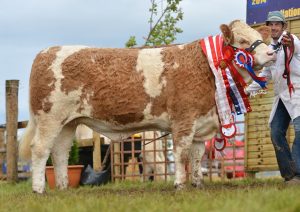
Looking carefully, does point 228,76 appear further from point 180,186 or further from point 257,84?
point 180,186

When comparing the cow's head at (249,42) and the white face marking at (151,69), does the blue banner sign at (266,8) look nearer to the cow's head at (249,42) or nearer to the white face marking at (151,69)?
the cow's head at (249,42)

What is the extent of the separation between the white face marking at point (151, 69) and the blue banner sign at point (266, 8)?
12.4ft

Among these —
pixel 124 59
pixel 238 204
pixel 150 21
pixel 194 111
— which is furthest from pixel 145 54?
pixel 150 21

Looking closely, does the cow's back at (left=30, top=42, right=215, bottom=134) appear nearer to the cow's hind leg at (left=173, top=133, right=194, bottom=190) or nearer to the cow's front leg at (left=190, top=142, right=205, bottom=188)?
the cow's hind leg at (left=173, top=133, right=194, bottom=190)

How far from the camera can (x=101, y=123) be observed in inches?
355

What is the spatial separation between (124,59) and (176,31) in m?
8.33

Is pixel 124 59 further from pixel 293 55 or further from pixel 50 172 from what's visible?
pixel 50 172

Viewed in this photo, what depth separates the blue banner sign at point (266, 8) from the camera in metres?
11.7

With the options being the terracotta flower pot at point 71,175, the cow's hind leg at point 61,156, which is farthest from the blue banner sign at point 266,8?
the cow's hind leg at point 61,156

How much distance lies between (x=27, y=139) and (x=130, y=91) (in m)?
1.78

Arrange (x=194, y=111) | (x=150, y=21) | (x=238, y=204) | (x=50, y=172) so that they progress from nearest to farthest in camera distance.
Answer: (x=238, y=204), (x=194, y=111), (x=50, y=172), (x=150, y=21)

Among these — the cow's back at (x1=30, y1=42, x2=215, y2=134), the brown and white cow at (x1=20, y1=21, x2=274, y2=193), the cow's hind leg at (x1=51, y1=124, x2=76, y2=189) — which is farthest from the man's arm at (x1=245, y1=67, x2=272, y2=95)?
the cow's hind leg at (x1=51, y1=124, x2=76, y2=189)

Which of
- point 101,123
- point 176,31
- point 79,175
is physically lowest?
point 79,175

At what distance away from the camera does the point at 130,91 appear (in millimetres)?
8641
